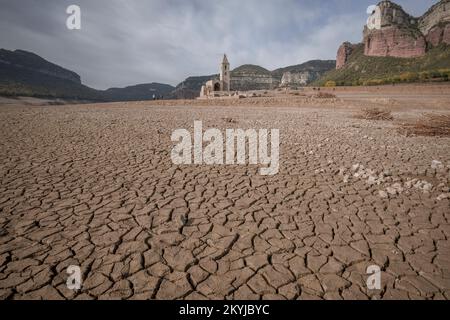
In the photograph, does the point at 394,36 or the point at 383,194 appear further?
the point at 394,36

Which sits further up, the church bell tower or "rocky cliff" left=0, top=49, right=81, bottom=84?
"rocky cliff" left=0, top=49, right=81, bottom=84

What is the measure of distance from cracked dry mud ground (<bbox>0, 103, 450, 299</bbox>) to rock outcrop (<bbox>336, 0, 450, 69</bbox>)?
261 feet

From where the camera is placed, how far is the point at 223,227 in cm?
289

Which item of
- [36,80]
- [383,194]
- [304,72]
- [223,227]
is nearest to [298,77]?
[304,72]

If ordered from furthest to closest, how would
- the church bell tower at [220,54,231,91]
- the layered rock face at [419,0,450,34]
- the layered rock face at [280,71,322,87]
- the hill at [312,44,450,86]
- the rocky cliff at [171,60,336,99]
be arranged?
1. the layered rock face at [280,71,322,87]
2. the rocky cliff at [171,60,336,99]
3. the layered rock face at [419,0,450,34]
4. the church bell tower at [220,54,231,91]
5. the hill at [312,44,450,86]

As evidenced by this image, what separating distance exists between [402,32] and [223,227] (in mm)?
95008

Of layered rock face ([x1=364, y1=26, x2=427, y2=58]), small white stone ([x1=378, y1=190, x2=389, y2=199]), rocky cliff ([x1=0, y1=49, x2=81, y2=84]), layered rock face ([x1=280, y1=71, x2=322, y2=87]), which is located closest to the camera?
small white stone ([x1=378, y1=190, x2=389, y2=199])

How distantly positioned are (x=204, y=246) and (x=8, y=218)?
2.57 meters

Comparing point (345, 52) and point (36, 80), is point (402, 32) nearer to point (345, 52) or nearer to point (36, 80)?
point (345, 52)

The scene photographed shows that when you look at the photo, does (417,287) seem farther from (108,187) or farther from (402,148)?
(402,148)

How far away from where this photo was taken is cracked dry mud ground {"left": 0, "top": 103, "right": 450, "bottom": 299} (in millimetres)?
2061

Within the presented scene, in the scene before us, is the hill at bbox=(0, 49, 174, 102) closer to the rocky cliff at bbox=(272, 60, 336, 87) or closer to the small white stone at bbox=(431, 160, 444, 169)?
→ the small white stone at bbox=(431, 160, 444, 169)

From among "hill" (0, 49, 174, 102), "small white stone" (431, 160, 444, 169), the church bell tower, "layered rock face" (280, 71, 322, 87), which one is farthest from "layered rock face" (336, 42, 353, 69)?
"small white stone" (431, 160, 444, 169)

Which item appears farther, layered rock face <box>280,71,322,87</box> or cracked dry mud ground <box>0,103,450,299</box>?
layered rock face <box>280,71,322,87</box>
